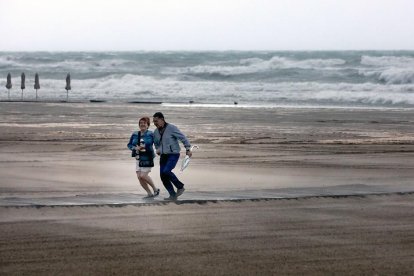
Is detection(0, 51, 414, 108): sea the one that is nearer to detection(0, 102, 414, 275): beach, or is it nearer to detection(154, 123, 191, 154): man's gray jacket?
detection(0, 102, 414, 275): beach

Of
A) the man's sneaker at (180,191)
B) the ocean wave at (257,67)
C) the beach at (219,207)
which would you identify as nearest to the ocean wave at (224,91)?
the ocean wave at (257,67)

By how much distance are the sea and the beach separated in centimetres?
1949

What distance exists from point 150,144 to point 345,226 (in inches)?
141

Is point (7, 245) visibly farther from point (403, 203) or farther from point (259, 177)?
point (259, 177)

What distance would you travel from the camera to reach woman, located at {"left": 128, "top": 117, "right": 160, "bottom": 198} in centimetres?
1390

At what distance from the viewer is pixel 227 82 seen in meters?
68.1

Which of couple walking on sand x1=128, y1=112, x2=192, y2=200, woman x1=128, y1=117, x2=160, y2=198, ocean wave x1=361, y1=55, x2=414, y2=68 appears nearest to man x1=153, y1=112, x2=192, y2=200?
couple walking on sand x1=128, y1=112, x2=192, y2=200

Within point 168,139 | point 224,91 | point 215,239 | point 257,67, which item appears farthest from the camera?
point 257,67

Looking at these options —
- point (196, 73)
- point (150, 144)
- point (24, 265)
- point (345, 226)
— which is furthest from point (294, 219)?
point (196, 73)

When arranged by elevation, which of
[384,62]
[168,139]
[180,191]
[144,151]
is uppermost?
[168,139]

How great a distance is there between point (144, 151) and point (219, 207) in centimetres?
165

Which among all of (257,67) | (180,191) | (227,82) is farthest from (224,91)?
(180,191)

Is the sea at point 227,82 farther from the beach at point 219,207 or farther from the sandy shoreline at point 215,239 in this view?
the sandy shoreline at point 215,239

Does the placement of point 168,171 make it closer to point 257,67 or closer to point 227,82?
point 227,82
